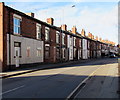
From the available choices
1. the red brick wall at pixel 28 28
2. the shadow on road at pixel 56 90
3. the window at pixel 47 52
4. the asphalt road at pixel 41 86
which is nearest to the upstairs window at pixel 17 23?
the red brick wall at pixel 28 28

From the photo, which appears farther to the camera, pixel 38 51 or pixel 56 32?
pixel 56 32

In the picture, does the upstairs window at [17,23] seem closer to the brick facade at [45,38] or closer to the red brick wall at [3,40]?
the brick facade at [45,38]

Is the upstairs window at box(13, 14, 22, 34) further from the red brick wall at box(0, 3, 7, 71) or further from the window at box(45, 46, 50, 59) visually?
the window at box(45, 46, 50, 59)

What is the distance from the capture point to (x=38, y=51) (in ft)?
78.3

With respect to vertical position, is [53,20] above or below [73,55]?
above

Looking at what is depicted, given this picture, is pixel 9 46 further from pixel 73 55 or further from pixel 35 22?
pixel 73 55

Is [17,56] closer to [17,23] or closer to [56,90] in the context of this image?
[17,23]

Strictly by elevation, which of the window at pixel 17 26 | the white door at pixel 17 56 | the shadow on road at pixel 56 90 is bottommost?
the shadow on road at pixel 56 90

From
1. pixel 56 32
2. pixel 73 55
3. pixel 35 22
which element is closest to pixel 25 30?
pixel 35 22

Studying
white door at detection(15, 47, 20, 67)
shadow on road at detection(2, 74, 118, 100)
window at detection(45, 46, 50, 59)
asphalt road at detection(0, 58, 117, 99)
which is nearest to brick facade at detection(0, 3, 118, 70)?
window at detection(45, 46, 50, 59)

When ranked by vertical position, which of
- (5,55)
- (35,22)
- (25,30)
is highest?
(35,22)

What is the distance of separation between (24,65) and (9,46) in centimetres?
377

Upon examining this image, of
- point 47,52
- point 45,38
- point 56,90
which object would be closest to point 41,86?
point 56,90

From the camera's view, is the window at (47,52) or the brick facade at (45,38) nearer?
the brick facade at (45,38)
